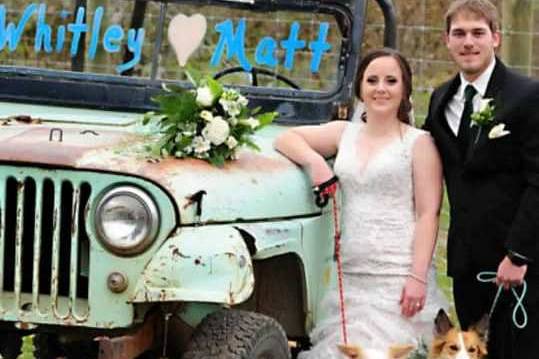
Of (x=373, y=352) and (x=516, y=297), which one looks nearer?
(x=373, y=352)

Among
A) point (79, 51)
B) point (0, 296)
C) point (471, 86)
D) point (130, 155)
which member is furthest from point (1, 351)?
point (471, 86)

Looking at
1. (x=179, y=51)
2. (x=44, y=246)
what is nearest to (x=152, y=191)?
(x=44, y=246)

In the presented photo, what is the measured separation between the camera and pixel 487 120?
5184 mm

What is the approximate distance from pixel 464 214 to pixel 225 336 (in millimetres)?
1000

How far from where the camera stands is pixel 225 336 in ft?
15.8

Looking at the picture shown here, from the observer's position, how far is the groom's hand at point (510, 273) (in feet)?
16.9

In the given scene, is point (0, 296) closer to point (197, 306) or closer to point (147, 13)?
point (197, 306)

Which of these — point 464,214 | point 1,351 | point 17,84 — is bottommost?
point 1,351

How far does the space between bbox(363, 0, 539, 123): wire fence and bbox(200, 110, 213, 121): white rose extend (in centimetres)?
469

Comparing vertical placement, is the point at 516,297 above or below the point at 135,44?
below

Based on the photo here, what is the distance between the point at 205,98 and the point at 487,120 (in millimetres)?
932

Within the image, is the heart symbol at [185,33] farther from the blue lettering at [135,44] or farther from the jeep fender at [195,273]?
the jeep fender at [195,273]

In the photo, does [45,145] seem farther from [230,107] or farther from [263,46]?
[263,46]

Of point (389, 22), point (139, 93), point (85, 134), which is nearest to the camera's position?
point (85, 134)
